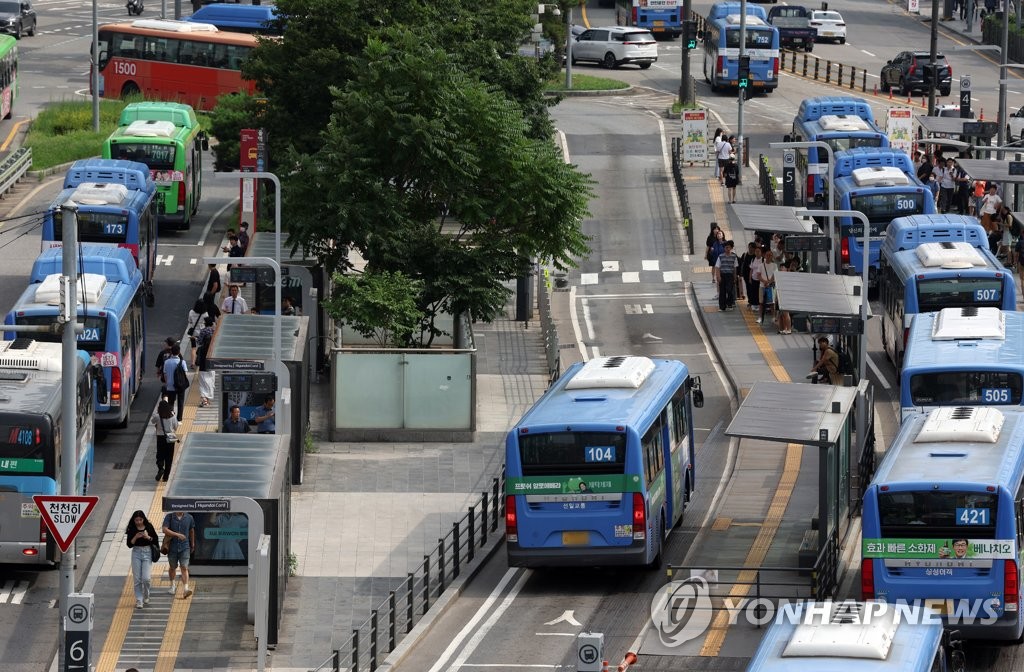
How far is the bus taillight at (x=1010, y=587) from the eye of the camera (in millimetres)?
26031

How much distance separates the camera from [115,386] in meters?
39.3

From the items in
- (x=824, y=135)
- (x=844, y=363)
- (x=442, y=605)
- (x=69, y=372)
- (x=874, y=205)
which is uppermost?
(x=69, y=372)

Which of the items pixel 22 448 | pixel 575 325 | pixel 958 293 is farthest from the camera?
pixel 575 325

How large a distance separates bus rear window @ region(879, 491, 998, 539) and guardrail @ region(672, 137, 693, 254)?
32279 mm

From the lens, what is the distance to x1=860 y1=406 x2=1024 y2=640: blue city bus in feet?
85.5

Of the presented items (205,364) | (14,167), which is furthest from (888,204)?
(14,167)

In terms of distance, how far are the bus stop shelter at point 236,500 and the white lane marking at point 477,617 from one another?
2.45 metres

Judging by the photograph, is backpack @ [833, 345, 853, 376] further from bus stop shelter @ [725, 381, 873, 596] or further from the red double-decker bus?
the red double-decker bus

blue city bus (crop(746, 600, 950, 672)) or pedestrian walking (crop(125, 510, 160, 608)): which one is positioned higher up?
blue city bus (crop(746, 600, 950, 672))

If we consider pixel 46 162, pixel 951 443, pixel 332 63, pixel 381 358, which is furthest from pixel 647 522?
pixel 46 162

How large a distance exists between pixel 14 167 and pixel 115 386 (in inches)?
1010

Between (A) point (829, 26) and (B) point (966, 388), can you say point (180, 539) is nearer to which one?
(B) point (966, 388)

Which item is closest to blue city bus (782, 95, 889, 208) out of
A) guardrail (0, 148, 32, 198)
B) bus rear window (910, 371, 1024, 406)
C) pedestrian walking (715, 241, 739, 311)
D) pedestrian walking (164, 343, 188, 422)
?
pedestrian walking (715, 241, 739, 311)

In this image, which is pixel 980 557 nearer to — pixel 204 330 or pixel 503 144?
pixel 503 144
